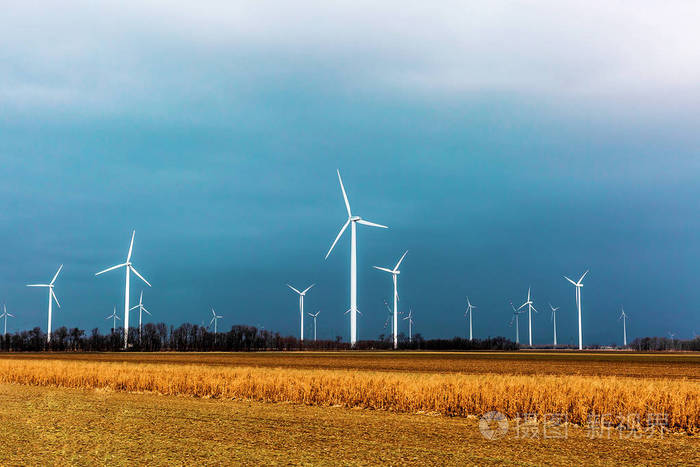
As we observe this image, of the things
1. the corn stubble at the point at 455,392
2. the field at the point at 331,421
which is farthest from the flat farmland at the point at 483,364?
the field at the point at 331,421

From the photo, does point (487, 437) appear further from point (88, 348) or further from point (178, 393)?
point (88, 348)

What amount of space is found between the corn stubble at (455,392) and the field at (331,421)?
62mm

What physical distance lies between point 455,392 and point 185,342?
159 metres

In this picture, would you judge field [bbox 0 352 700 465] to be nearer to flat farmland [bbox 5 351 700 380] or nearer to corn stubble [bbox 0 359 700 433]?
corn stubble [bbox 0 359 700 433]

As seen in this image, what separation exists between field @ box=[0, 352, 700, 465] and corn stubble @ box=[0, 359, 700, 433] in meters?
0.06

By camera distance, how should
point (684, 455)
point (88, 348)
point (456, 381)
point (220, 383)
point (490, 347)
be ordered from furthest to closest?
point (88, 348) → point (490, 347) → point (220, 383) → point (456, 381) → point (684, 455)

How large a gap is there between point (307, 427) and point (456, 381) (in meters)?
10.5

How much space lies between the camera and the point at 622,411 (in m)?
24.9

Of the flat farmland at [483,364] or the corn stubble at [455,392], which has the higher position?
the corn stubble at [455,392]

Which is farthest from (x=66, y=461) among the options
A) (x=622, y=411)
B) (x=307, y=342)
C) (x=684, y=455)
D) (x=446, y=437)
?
(x=307, y=342)

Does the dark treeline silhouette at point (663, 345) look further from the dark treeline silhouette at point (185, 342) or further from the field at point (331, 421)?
the field at point (331, 421)

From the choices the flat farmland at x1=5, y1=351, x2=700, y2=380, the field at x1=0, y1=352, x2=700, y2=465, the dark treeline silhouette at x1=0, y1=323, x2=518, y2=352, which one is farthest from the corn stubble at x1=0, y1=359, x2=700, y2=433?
the dark treeline silhouette at x1=0, y1=323, x2=518, y2=352

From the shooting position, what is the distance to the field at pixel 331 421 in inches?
709

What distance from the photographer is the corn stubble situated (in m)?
25.0
